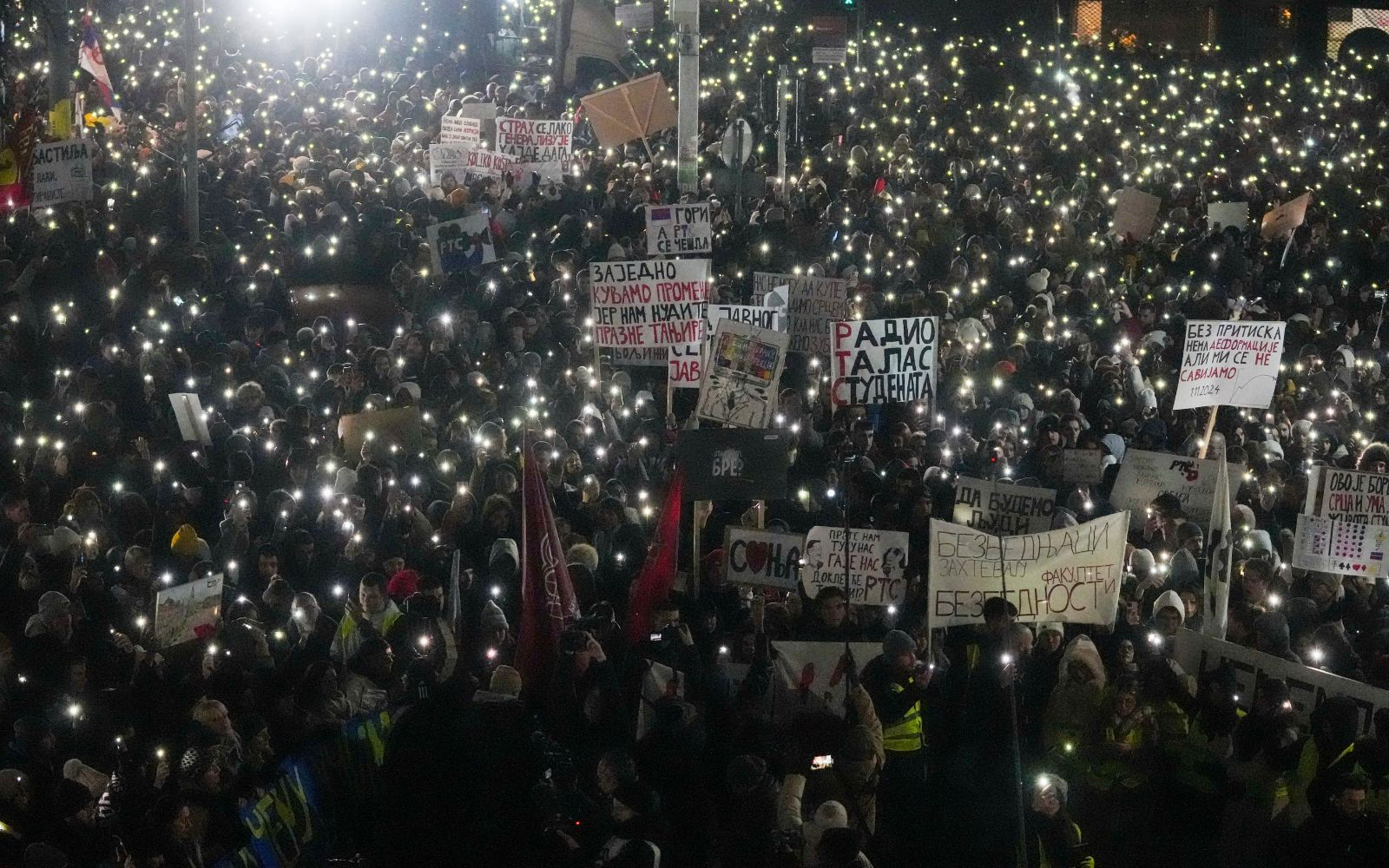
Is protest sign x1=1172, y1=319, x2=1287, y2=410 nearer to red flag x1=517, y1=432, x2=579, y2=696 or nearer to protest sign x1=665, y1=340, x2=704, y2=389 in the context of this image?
protest sign x1=665, y1=340, x2=704, y2=389

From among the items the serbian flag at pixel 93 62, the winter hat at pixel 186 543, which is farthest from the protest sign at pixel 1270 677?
the serbian flag at pixel 93 62

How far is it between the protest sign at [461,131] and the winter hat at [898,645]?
49.1ft

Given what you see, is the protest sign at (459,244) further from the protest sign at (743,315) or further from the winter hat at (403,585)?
the winter hat at (403,585)

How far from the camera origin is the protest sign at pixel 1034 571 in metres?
9.09

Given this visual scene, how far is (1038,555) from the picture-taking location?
30.1 feet

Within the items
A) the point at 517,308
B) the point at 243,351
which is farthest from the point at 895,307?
the point at 243,351

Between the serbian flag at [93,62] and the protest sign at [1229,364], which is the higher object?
the serbian flag at [93,62]

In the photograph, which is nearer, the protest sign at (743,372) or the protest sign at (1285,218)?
the protest sign at (743,372)

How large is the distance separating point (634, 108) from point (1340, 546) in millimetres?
14490

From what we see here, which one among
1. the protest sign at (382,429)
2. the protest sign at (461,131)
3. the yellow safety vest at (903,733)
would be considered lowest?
the yellow safety vest at (903,733)

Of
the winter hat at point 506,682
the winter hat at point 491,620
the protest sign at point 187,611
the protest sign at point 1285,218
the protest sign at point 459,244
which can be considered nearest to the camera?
the winter hat at point 506,682

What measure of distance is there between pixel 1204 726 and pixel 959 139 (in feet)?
60.4

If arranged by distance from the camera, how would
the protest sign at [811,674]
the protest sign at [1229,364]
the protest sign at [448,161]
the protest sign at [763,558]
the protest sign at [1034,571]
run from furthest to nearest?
1. the protest sign at [448,161]
2. the protest sign at [1229,364]
3. the protest sign at [763,558]
4. the protest sign at [1034,571]
5. the protest sign at [811,674]

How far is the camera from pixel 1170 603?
9.26 m
